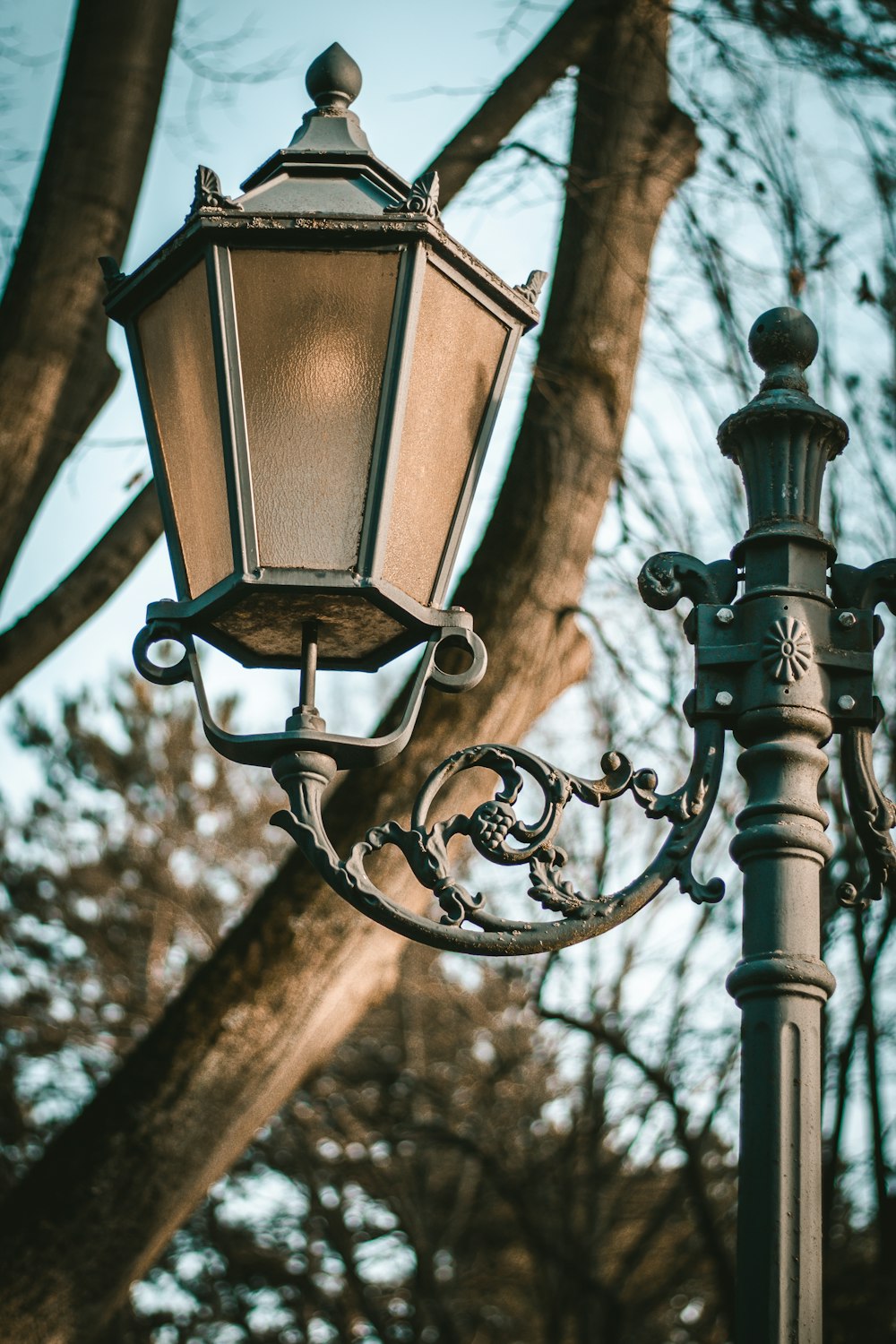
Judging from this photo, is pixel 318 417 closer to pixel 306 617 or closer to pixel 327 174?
pixel 306 617

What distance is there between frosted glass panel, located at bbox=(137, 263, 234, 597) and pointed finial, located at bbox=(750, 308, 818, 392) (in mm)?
876

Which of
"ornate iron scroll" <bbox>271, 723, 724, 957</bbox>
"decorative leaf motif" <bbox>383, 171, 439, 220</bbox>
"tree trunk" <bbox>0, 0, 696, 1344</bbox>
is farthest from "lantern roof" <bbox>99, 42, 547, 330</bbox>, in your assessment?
"tree trunk" <bbox>0, 0, 696, 1344</bbox>

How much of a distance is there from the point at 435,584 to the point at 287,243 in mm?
539

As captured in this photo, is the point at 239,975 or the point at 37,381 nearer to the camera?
the point at 239,975

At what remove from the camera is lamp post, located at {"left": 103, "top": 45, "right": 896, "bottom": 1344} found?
2314mm

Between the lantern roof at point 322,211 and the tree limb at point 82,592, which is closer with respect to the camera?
the lantern roof at point 322,211

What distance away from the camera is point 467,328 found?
2.59 metres

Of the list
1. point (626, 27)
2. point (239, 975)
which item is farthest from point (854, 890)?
point (626, 27)

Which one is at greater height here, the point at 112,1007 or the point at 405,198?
the point at 112,1007

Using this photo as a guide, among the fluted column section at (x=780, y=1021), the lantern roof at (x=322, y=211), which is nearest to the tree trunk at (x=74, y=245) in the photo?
the lantern roof at (x=322, y=211)

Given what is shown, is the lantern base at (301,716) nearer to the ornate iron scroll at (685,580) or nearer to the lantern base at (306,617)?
the lantern base at (306,617)

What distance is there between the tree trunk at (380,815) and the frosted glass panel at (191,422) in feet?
6.00

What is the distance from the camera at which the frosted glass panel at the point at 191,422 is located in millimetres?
2451

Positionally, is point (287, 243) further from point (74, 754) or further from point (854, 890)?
point (74, 754)
